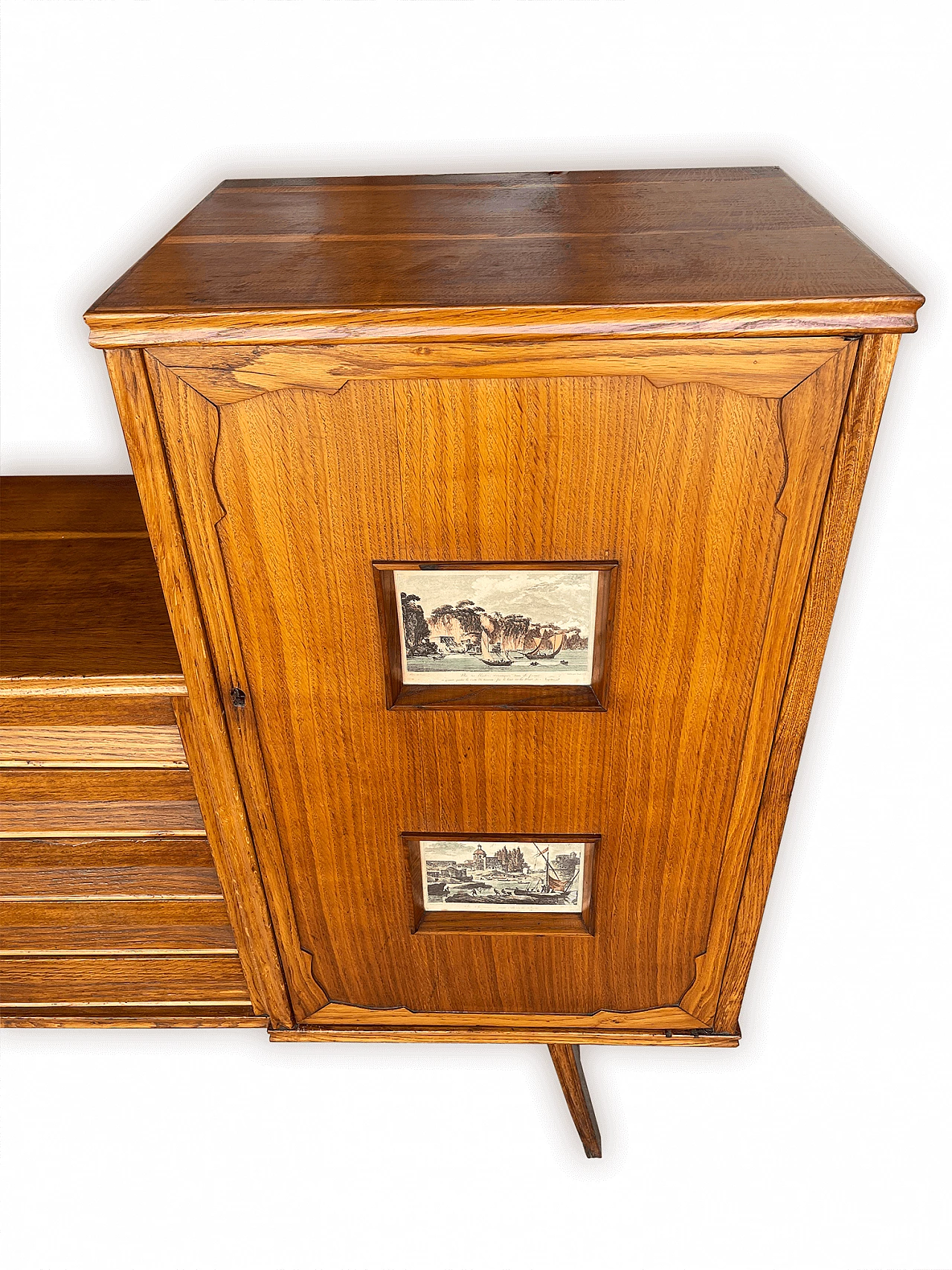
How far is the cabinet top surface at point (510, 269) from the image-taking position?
0.76 metres

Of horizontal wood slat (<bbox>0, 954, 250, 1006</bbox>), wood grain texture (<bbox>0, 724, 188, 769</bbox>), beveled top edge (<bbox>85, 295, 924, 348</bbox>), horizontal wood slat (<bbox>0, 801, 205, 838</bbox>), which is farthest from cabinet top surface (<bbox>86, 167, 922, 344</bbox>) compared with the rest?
horizontal wood slat (<bbox>0, 954, 250, 1006</bbox>)

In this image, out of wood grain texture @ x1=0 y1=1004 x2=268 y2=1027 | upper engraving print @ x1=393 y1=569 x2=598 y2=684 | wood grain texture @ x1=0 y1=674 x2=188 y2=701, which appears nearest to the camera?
upper engraving print @ x1=393 y1=569 x2=598 y2=684

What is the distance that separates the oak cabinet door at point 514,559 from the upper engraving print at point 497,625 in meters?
0.03

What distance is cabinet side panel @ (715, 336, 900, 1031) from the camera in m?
0.80

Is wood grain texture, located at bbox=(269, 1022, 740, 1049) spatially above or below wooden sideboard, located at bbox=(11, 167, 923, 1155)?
below

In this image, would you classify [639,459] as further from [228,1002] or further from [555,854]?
[228,1002]

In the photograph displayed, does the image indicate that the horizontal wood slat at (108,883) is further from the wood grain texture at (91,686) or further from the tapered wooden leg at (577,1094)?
the tapered wooden leg at (577,1094)

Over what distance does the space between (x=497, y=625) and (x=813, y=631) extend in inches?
11.9

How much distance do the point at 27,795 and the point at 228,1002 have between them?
436 millimetres

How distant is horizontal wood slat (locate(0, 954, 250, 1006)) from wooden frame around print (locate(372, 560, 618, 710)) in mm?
587

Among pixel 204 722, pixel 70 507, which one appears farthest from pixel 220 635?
pixel 70 507

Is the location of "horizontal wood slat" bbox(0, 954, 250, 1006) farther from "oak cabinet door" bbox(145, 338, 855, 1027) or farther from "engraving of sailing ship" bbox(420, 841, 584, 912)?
"engraving of sailing ship" bbox(420, 841, 584, 912)

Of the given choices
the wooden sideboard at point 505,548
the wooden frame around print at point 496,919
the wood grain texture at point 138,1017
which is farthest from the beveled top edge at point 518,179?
the wood grain texture at point 138,1017

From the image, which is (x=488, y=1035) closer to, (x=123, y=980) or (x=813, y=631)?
(x=123, y=980)
